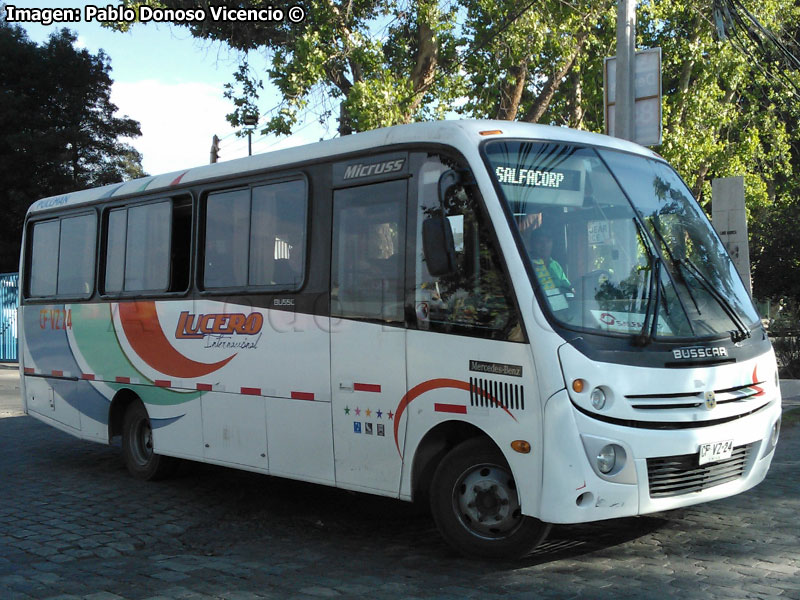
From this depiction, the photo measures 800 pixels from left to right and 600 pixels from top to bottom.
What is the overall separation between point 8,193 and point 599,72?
26.4 meters

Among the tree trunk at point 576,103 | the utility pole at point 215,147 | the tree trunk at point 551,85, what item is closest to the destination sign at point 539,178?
the tree trunk at point 551,85

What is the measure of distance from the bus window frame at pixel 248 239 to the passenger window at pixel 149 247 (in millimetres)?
193

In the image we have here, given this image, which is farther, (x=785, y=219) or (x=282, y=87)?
(x=785, y=219)

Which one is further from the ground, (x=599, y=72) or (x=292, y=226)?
(x=599, y=72)

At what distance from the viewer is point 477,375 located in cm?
588

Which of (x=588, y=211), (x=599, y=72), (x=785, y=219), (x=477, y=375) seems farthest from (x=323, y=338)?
(x=785, y=219)

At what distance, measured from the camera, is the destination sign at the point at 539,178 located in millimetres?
6021

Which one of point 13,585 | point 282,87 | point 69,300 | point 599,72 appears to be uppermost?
point 599,72

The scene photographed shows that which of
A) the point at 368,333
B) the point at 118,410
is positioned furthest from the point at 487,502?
the point at 118,410

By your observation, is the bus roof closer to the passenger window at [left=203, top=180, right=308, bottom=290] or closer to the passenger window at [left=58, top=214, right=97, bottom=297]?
the passenger window at [left=203, top=180, right=308, bottom=290]

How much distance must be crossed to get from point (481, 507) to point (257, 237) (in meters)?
3.35

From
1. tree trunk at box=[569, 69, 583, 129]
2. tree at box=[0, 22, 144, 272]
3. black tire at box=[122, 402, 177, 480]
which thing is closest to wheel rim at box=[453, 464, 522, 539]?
black tire at box=[122, 402, 177, 480]

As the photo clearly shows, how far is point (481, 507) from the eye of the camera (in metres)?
5.93

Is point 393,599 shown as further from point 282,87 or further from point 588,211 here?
point 282,87
